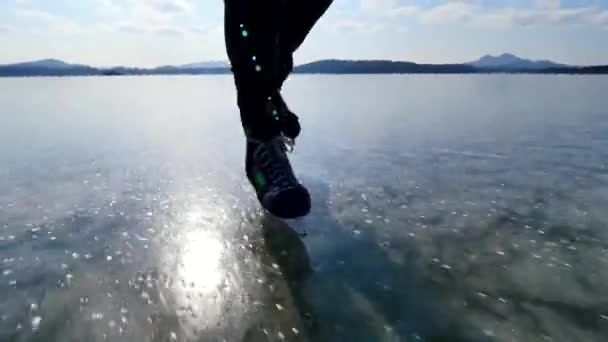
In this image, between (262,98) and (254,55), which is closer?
(254,55)

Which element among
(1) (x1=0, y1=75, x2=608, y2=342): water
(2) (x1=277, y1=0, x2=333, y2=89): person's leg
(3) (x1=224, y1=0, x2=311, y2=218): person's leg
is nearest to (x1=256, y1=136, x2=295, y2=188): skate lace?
(3) (x1=224, y1=0, x2=311, y2=218): person's leg

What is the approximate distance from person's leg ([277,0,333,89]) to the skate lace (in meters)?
0.28

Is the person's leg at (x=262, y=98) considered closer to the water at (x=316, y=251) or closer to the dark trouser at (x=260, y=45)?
the dark trouser at (x=260, y=45)

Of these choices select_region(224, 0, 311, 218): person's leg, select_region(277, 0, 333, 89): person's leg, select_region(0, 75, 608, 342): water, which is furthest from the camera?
select_region(277, 0, 333, 89): person's leg

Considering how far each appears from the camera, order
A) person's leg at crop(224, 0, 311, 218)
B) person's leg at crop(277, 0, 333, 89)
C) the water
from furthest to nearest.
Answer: person's leg at crop(277, 0, 333, 89) → person's leg at crop(224, 0, 311, 218) → the water

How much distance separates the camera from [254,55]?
1759 millimetres

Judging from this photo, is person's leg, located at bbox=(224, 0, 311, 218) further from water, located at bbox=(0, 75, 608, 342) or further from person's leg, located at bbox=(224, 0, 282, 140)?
water, located at bbox=(0, 75, 608, 342)

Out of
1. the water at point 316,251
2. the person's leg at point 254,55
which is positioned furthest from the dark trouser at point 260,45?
the water at point 316,251

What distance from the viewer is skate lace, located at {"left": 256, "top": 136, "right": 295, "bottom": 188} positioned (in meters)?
1.72

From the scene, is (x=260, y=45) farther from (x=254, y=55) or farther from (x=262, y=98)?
(x=262, y=98)

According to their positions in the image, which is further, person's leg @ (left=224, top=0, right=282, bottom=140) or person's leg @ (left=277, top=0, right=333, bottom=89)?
person's leg @ (left=277, top=0, right=333, bottom=89)

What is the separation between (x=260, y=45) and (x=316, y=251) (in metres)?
0.92

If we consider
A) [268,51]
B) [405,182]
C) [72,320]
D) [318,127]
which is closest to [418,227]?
[405,182]

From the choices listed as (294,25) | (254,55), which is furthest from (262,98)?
(294,25)
